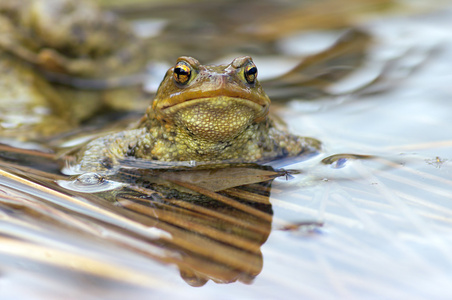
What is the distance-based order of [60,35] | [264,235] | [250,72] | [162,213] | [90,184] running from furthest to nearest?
[60,35]
[250,72]
[90,184]
[162,213]
[264,235]

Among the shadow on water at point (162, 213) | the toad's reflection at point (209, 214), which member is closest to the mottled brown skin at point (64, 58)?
the shadow on water at point (162, 213)

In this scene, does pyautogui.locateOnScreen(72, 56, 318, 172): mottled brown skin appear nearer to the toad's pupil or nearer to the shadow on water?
the toad's pupil

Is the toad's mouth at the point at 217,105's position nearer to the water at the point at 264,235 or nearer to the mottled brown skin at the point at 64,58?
the water at the point at 264,235

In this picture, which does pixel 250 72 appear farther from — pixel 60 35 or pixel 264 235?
pixel 60 35

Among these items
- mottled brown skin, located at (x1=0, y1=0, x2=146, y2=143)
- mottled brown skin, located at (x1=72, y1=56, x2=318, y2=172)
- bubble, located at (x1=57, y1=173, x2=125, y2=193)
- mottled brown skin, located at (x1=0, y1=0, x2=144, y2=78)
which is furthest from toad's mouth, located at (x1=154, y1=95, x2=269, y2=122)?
mottled brown skin, located at (x1=0, y1=0, x2=144, y2=78)

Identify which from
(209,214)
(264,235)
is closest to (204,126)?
(209,214)

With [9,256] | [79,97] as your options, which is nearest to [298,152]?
[9,256]
